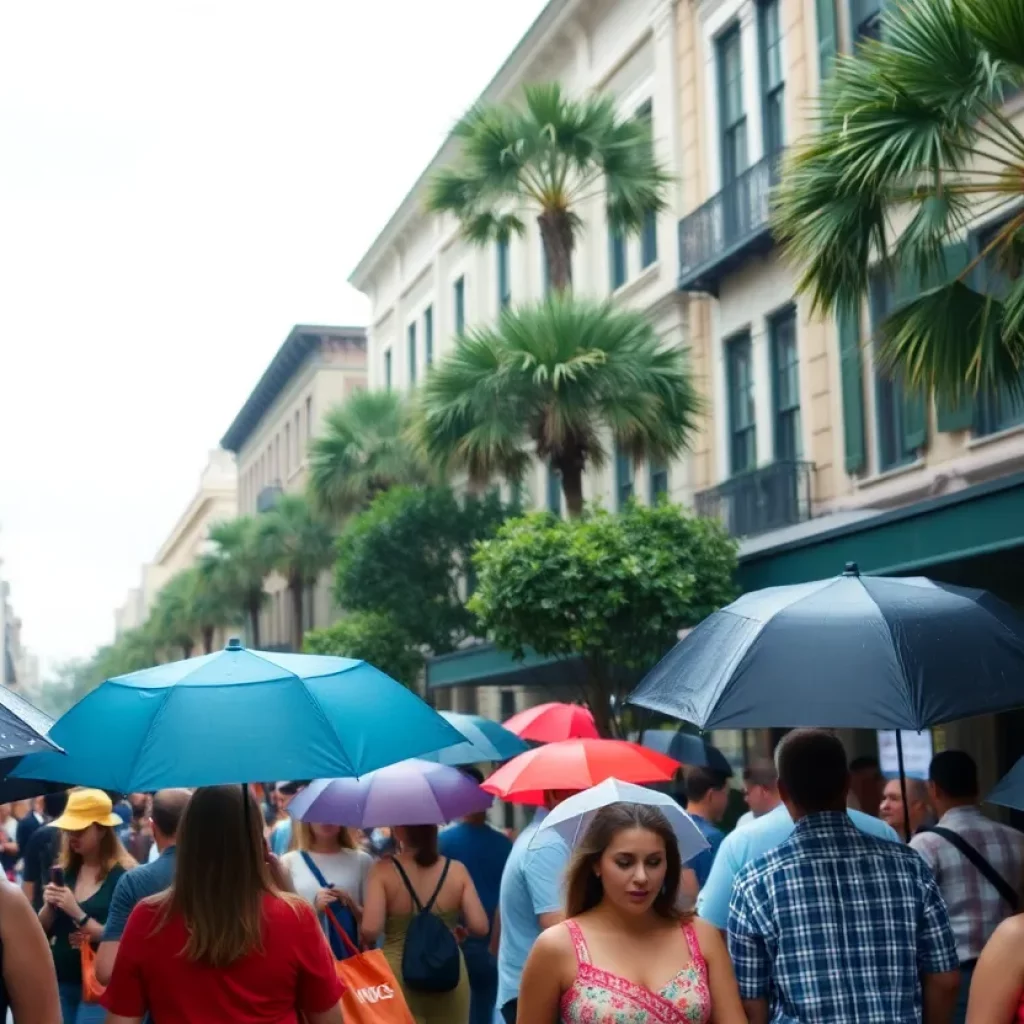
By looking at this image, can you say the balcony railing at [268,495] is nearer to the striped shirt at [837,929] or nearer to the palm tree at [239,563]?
the palm tree at [239,563]

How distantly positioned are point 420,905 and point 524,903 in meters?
0.83

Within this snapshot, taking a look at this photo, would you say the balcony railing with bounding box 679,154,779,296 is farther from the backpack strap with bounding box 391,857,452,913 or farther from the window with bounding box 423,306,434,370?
the window with bounding box 423,306,434,370

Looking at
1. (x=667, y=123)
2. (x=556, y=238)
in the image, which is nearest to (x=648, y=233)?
(x=667, y=123)

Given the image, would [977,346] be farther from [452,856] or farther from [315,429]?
[315,429]

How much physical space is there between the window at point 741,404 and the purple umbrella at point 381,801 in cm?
1427

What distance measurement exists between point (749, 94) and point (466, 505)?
10994mm

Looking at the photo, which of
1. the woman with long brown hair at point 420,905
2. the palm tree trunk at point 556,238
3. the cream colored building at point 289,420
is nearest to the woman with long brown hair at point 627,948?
the woman with long brown hair at point 420,905

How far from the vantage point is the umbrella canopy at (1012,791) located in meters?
5.02

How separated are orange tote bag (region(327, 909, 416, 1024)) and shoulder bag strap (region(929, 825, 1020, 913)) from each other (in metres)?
2.08

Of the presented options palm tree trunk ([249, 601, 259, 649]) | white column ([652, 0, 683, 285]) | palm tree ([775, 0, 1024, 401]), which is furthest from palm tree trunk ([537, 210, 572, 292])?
palm tree trunk ([249, 601, 259, 649])

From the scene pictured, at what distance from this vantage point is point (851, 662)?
620 centimetres

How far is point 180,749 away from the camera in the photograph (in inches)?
229

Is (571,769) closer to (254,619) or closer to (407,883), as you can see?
(407,883)

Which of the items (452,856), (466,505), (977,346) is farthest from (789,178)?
(466,505)
